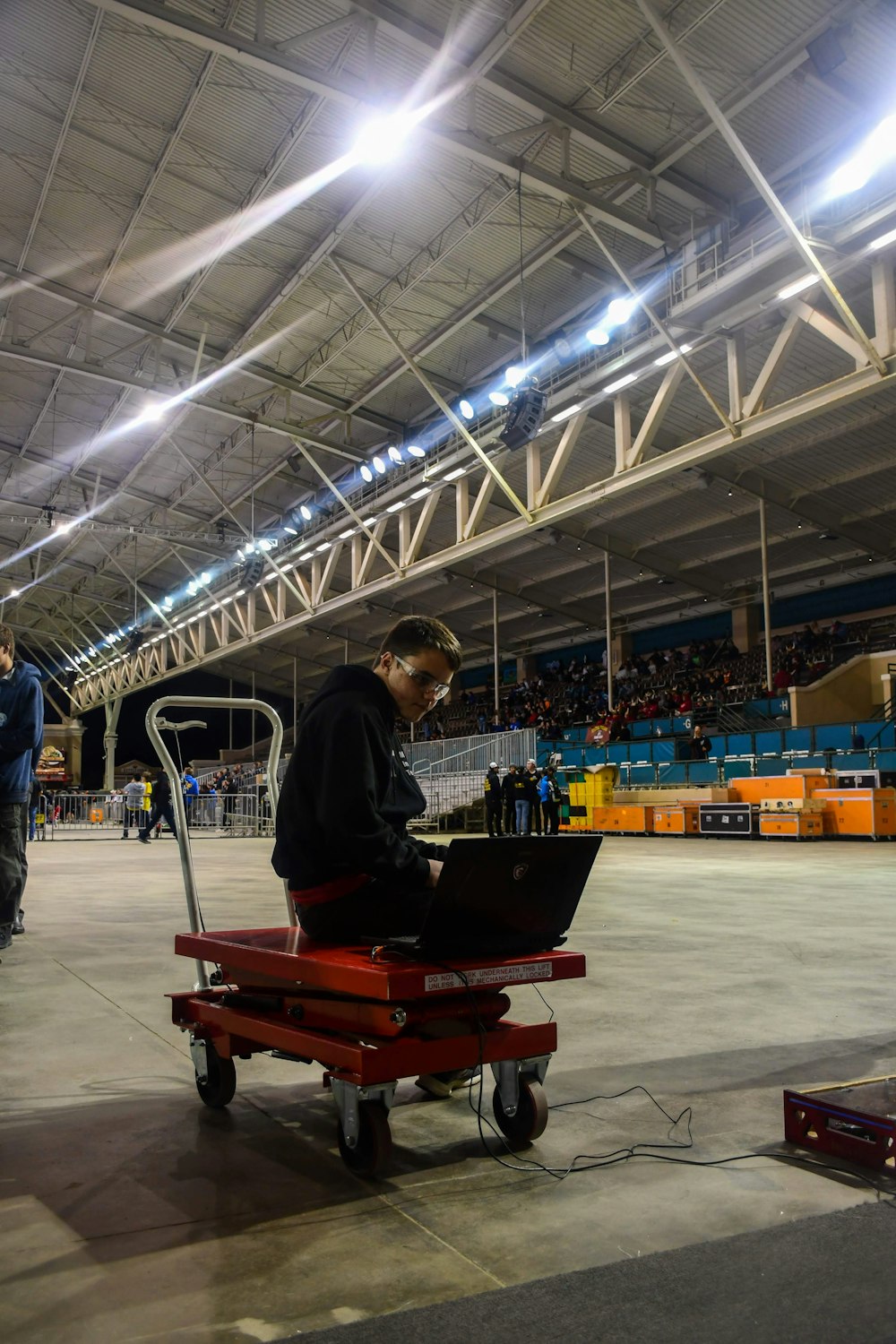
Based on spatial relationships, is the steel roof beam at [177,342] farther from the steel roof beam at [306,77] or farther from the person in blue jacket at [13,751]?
the person in blue jacket at [13,751]

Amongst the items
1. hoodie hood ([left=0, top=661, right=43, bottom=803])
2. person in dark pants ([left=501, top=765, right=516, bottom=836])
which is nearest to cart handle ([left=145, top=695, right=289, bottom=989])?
hoodie hood ([left=0, top=661, right=43, bottom=803])

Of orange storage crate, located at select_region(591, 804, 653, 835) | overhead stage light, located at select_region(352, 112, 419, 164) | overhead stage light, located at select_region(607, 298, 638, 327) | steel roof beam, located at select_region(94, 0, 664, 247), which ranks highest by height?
steel roof beam, located at select_region(94, 0, 664, 247)

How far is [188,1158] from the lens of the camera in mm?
2582

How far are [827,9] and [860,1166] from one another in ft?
41.6

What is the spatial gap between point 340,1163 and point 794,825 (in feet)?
62.4

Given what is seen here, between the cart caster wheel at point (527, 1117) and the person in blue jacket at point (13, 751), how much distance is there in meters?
3.94

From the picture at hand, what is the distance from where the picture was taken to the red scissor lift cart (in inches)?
95.6

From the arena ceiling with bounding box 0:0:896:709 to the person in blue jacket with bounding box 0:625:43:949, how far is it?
8108mm

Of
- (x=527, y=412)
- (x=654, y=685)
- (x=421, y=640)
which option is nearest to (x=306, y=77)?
(x=527, y=412)

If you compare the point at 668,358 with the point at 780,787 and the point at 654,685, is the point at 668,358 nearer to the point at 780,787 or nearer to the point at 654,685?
the point at 780,787

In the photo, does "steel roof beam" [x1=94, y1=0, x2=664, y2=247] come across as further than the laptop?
Yes

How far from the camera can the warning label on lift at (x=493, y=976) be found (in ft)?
7.98

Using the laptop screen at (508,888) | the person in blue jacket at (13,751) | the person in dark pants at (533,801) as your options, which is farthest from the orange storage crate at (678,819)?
the laptop screen at (508,888)

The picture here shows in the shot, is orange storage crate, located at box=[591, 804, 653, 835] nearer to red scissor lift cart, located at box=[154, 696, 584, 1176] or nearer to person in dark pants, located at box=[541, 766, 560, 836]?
person in dark pants, located at box=[541, 766, 560, 836]
